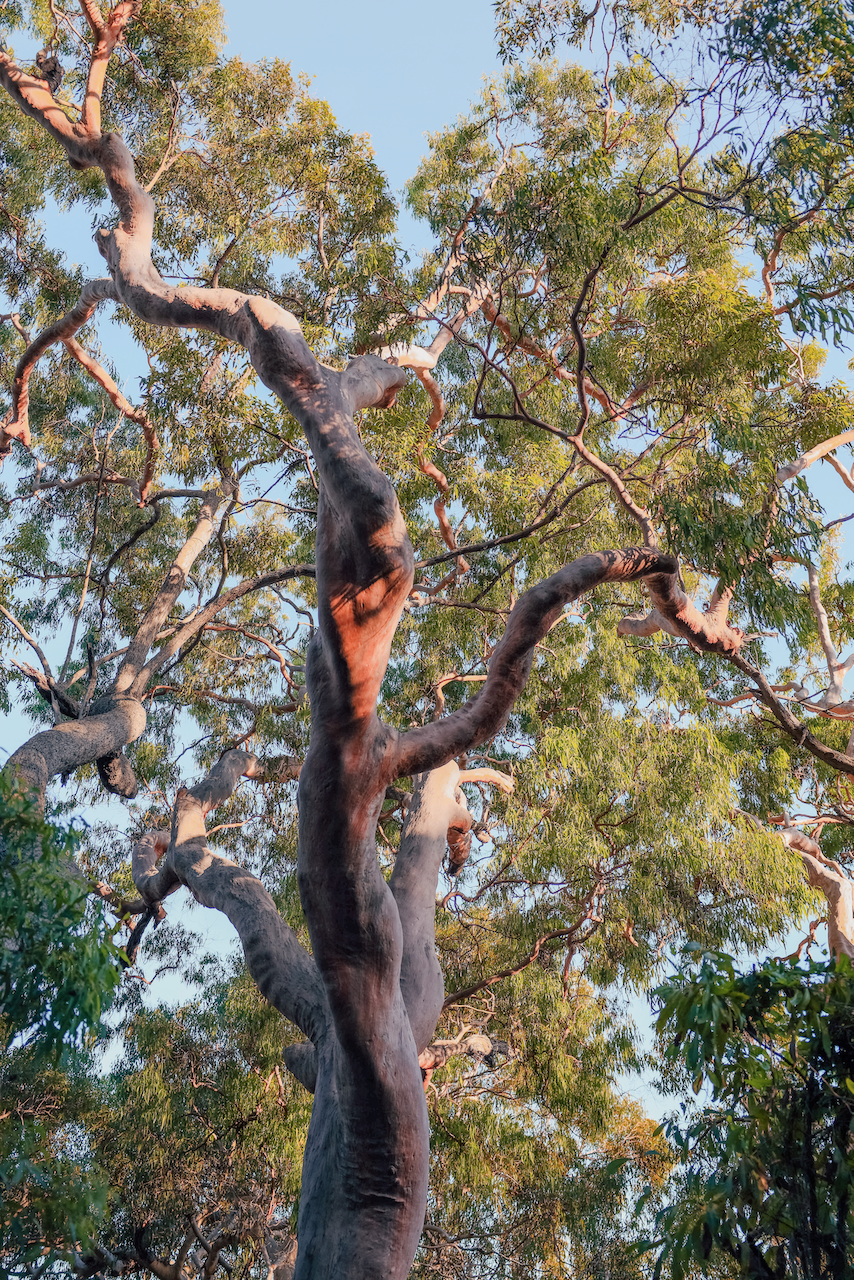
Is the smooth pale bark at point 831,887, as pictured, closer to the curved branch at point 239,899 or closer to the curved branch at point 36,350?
the curved branch at point 239,899

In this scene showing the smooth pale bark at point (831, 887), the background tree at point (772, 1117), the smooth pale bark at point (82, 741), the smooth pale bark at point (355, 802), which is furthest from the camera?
the smooth pale bark at point (831, 887)

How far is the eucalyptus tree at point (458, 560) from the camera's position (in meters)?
5.26

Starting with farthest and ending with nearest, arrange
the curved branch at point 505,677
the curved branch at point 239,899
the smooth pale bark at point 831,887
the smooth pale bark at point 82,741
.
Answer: the smooth pale bark at point 831,887
the smooth pale bark at point 82,741
the curved branch at point 239,899
the curved branch at point 505,677

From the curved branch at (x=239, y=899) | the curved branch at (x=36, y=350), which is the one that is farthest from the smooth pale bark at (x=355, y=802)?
the curved branch at (x=36, y=350)

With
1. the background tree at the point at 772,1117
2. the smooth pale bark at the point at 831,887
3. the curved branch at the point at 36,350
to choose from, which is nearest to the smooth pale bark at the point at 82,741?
the curved branch at the point at 36,350

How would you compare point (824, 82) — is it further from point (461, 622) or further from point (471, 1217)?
point (471, 1217)

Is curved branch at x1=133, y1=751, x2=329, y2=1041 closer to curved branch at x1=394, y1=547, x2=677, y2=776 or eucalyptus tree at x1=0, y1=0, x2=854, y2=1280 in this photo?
eucalyptus tree at x1=0, y1=0, x2=854, y2=1280

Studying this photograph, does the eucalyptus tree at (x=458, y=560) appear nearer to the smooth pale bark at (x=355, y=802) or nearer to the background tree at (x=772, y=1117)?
the smooth pale bark at (x=355, y=802)

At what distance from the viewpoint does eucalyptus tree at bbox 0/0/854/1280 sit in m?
5.26

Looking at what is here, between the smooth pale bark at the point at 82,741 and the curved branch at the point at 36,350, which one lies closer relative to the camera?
the smooth pale bark at the point at 82,741

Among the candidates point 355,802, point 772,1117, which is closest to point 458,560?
point 355,802

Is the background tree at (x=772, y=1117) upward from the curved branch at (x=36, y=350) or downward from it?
downward

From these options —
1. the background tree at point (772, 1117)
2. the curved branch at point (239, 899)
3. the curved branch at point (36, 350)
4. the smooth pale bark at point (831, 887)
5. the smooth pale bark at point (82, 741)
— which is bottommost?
the background tree at point (772, 1117)

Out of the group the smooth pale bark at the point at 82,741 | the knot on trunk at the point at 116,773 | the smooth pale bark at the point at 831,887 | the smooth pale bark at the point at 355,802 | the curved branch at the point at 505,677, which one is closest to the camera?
the smooth pale bark at the point at 355,802
